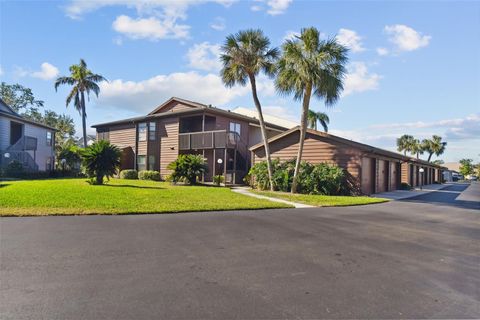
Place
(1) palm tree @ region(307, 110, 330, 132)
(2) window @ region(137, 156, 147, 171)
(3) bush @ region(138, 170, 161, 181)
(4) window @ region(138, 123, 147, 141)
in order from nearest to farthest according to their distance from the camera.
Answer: (3) bush @ region(138, 170, 161, 181)
(2) window @ region(137, 156, 147, 171)
(4) window @ region(138, 123, 147, 141)
(1) palm tree @ region(307, 110, 330, 132)

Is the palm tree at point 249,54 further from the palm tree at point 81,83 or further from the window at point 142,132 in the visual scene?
the palm tree at point 81,83

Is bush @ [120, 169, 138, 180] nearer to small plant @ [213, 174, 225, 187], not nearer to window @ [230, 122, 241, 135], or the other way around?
small plant @ [213, 174, 225, 187]

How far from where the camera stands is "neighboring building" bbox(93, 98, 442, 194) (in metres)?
19.8

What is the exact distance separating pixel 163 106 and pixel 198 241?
82.4 feet

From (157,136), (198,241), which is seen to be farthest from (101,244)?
(157,136)

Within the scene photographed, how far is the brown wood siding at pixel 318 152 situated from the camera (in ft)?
61.9

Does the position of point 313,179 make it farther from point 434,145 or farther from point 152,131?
point 434,145

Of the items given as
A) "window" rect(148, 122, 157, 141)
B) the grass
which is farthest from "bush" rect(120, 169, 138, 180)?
the grass

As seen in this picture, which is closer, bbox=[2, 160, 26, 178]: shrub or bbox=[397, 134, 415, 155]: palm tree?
bbox=[2, 160, 26, 178]: shrub

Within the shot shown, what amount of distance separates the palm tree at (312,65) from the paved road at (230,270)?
1002cm

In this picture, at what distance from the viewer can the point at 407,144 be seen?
196 feet

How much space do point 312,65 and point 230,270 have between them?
13808 mm

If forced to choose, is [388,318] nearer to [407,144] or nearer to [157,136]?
[157,136]

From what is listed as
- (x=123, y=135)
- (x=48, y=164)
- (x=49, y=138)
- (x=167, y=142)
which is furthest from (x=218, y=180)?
(x=49, y=138)
